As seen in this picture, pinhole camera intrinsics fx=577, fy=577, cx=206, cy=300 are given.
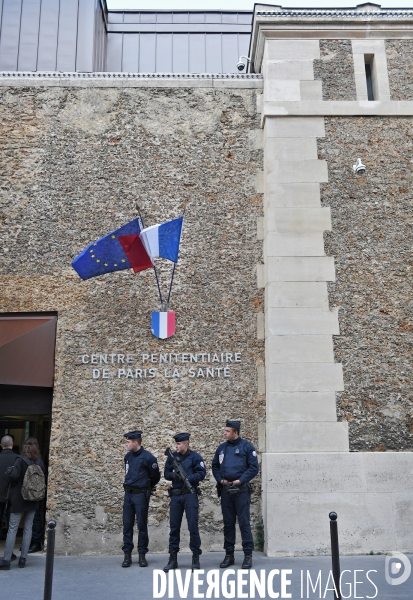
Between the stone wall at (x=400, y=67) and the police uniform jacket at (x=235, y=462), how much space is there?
652cm

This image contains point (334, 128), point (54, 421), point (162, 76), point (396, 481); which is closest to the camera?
point (396, 481)

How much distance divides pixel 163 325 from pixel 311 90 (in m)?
4.72

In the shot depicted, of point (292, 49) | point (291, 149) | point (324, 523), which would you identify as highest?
point (292, 49)

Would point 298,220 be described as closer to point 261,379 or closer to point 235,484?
point 261,379

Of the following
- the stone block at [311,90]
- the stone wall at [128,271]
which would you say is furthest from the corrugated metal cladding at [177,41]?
the stone block at [311,90]

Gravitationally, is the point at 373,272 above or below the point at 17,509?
above

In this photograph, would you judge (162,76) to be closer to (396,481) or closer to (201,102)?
(201,102)

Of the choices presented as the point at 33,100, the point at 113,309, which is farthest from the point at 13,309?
the point at 33,100

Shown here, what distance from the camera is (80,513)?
8523mm

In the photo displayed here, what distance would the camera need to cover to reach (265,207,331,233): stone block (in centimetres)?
922

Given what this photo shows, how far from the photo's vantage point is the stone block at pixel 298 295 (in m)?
8.89

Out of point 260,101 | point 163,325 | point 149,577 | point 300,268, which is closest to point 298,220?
point 300,268

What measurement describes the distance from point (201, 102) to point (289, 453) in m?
6.17

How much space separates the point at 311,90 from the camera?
32.2ft
